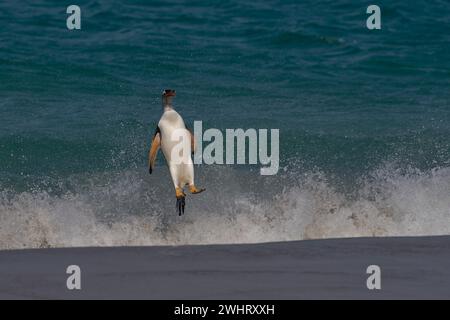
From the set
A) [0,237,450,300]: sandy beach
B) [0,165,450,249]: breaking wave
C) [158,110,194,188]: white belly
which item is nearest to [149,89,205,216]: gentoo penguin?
[158,110,194,188]: white belly

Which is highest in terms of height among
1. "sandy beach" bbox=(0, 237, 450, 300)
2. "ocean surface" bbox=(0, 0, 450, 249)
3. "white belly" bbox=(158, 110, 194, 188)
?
"ocean surface" bbox=(0, 0, 450, 249)

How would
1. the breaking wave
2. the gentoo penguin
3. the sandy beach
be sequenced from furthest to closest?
the breaking wave < the gentoo penguin < the sandy beach

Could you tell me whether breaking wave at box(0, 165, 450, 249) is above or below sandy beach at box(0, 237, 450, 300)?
above

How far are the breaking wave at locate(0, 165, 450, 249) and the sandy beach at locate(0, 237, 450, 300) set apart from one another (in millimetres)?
1127

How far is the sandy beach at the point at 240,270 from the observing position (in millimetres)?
8375

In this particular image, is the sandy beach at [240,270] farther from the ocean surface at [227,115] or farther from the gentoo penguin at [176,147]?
the ocean surface at [227,115]

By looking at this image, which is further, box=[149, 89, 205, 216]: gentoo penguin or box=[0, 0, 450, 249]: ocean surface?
box=[0, 0, 450, 249]: ocean surface

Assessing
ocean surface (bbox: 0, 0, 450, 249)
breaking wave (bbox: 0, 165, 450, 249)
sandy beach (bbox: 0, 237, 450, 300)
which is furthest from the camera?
ocean surface (bbox: 0, 0, 450, 249)

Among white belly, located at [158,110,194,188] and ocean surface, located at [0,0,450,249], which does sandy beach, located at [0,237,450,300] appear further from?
ocean surface, located at [0,0,450,249]

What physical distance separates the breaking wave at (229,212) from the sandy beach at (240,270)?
3.70 ft

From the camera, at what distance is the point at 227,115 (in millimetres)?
17609

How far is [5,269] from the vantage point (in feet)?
Answer: 30.1

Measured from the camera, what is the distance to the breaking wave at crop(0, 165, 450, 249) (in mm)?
11492
